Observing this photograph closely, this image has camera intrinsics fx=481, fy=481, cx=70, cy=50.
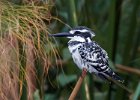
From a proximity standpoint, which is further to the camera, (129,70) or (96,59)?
(129,70)

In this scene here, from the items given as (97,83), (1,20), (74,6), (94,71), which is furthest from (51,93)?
(94,71)

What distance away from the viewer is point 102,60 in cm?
97

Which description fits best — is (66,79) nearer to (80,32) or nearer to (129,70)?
(129,70)

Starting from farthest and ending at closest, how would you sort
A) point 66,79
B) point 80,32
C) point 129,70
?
point 129,70 < point 66,79 < point 80,32

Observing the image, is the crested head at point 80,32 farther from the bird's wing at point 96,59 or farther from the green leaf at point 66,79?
the green leaf at point 66,79

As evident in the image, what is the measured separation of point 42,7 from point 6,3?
11cm

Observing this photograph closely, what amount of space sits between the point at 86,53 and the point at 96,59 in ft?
0.08

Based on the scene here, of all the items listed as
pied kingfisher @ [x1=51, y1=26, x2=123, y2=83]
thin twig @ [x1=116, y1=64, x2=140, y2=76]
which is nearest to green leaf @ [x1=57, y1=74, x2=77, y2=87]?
thin twig @ [x1=116, y1=64, x2=140, y2=76]

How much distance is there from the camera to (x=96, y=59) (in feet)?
3.16

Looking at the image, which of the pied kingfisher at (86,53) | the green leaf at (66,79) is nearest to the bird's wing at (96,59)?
the pied kingfisher at (86,53)

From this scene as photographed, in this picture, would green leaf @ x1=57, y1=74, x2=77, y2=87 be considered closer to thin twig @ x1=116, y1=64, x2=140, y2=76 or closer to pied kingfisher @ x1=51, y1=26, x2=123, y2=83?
thin twig @ x1=116, y1=64, x2=140, y2=76

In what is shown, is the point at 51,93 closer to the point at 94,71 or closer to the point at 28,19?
the point at 28,19

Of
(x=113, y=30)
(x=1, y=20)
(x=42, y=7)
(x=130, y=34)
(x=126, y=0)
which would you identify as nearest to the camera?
(x=1, y=20)

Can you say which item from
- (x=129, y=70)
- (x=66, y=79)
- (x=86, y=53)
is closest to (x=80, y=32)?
(x=86, y=53)
